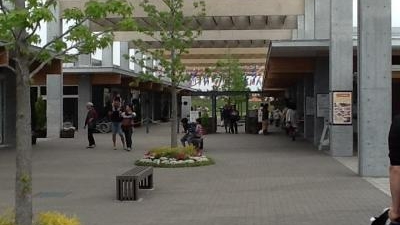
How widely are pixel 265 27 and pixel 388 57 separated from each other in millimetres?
24356

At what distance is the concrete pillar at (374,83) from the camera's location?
1574cm

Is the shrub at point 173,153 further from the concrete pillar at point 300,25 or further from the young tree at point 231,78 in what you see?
the young tree at point 231,78

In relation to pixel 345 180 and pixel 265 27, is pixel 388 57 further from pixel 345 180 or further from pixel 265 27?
pixel 265 27

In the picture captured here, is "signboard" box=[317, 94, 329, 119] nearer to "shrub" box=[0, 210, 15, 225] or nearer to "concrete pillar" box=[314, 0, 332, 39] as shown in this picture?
Result: "concrete pillar" box=[314, 0, 332, 39]

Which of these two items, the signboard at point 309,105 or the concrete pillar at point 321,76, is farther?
the signboard at point 309,105

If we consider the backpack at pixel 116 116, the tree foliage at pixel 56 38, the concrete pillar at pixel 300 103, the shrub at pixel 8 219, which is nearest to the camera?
the tree foliage at pixel 56 38

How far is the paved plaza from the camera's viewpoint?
10.3 m

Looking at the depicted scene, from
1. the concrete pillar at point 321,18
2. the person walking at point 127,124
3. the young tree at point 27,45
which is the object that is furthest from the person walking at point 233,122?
the young tree at point 27,45

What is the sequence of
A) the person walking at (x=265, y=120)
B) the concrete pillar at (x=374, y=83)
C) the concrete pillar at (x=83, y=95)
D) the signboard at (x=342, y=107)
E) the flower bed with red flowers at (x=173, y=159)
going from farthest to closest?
the concrete pillar at (x=83, y=95) < the person walking at (x=265, y=120) < the signboard at (x=342, y=107) < the flower bed with red flowers at (x=173, y=159) < the concrete pillar at (x=374, y=83)

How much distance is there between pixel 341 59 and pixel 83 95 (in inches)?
867

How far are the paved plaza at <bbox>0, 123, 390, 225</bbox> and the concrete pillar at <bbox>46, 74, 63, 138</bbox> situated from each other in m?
12.6

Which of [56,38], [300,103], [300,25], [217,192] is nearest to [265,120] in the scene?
[300,103]

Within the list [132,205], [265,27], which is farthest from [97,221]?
[265,27]

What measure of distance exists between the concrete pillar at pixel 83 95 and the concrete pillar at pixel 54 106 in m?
5.66
